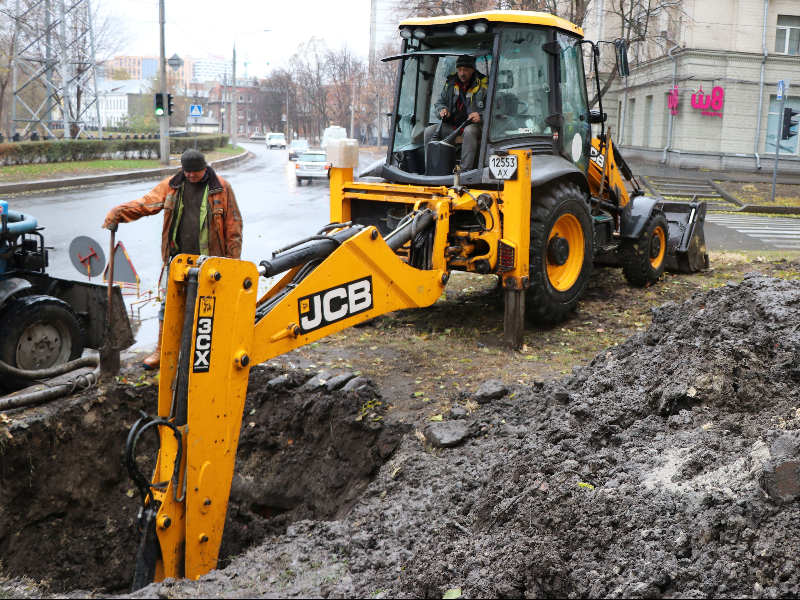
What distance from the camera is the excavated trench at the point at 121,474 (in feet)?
16.0

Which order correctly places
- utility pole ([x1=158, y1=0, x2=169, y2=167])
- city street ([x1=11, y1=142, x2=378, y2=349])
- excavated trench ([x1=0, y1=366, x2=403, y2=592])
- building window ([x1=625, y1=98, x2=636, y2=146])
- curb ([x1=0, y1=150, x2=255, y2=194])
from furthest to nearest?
building window ([x1=625, y1=98, x2=636, y2=146]) < utility pole ([x1=158, y1=0, x2=169, y2=167]) < curb ([x1=0, y1=150, x2=255, y2=194]) < city street ([x1=11, y1=142, x2=378, y2=349]) < excavated trench ([x1=0, y1=366, x2=403, y2=592])

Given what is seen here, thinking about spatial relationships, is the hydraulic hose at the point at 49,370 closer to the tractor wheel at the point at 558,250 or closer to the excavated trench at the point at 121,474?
the excavated trench at the point at 121,474

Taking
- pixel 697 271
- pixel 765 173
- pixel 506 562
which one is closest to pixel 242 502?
pixel 506 562

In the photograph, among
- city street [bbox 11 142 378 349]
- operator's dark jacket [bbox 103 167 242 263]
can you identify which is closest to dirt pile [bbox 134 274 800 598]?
operator's dark jacket [bbox 103 167 242 263]

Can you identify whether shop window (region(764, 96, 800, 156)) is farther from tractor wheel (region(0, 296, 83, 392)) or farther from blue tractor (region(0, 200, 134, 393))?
tractor wheel (region(0, 296, 83, 392))

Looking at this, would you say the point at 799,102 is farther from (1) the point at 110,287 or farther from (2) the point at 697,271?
(1) the point at 110,287

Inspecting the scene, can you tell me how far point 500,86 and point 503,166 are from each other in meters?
0.99

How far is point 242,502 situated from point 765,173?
30812mm

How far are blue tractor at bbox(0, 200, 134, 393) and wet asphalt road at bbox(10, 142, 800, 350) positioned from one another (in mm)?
1009

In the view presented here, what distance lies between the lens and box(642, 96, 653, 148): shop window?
1382 inches

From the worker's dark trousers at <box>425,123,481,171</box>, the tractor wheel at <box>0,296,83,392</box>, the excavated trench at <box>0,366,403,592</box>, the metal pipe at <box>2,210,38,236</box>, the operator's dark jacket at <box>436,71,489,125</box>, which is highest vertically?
the operator's dark jacket at <box>436,71,489,125</box>

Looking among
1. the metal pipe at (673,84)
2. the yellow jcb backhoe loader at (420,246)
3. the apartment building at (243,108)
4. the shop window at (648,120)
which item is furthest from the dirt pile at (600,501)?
the apartment building at (243,108)

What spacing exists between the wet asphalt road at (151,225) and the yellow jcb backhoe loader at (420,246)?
10.5ft

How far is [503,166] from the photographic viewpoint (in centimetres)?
648
